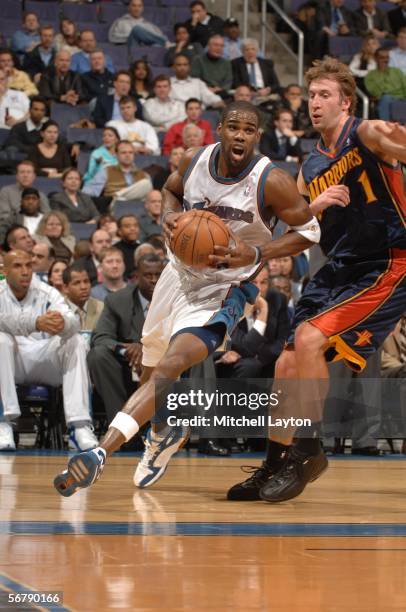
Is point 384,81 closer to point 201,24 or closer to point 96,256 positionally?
point 201,24

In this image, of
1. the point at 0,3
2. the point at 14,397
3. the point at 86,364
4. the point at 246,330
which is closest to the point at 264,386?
the point at 246,330

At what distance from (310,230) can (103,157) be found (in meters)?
6.91

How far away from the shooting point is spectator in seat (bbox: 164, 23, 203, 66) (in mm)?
14125

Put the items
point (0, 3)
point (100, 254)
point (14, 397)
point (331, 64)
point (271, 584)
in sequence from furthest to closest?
point (0, 3) < point (100, 254) < point (14, 397) < point (331, 64) < point (271, 584)

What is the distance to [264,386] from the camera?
8359 millimetres

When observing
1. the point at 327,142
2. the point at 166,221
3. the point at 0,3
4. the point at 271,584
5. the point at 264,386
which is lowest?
the point at 264,386

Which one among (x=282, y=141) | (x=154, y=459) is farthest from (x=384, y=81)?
(x=154, y=459)

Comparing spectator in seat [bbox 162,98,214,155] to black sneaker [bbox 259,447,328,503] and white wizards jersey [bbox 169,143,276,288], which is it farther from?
black sneaker [bbox 259,447,328,503]

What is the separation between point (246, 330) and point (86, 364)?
1.30 m

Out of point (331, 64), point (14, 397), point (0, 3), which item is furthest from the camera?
point (0, 3)

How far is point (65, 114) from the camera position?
12.8 meters

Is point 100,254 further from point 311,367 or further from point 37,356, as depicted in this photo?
point 311,367

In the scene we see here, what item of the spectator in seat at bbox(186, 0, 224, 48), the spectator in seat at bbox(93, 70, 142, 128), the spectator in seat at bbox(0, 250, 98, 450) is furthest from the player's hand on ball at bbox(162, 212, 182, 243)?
the spectator in seat at bbox(186, 0, 224, 48)

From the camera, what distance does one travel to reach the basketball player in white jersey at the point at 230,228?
500 cm
